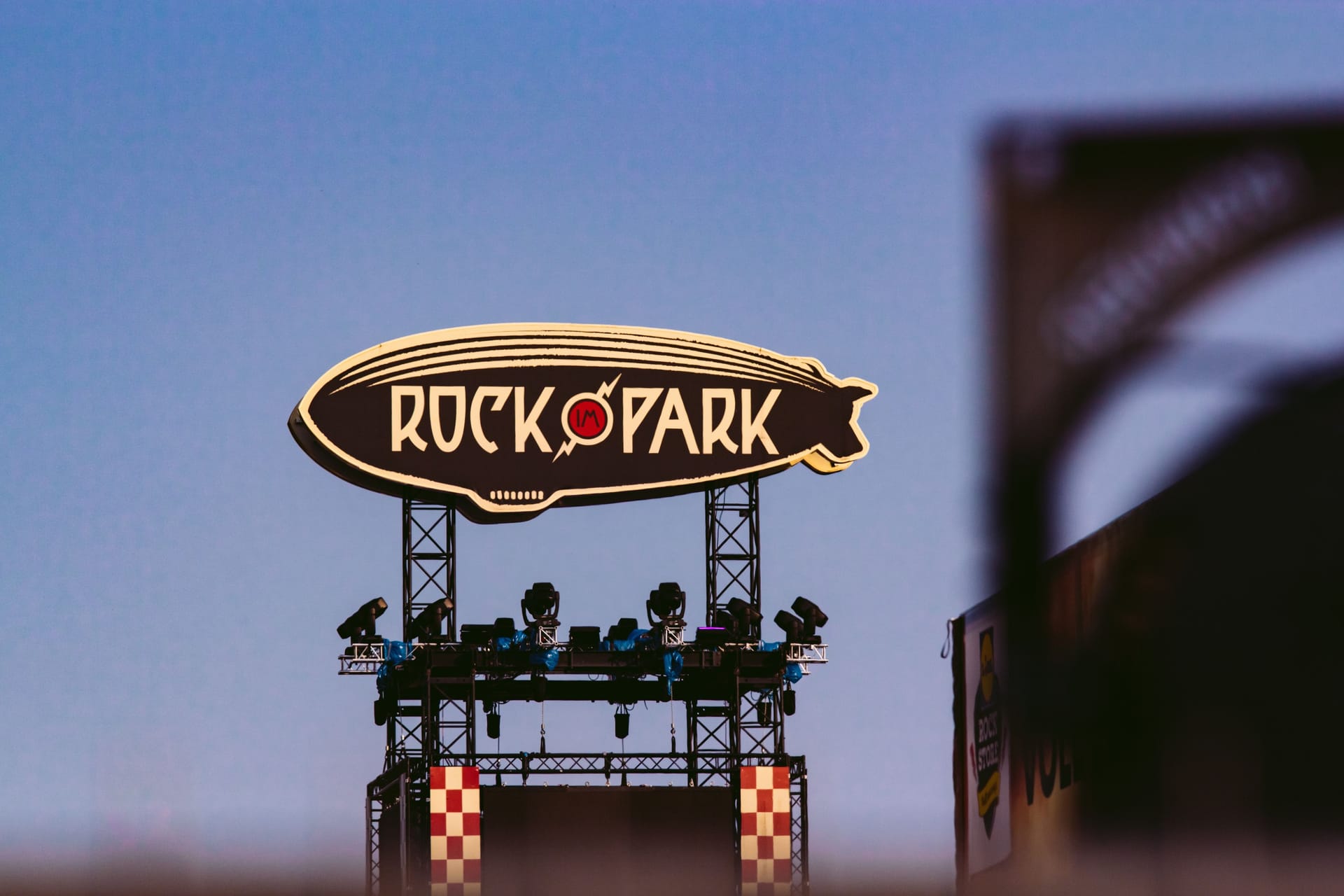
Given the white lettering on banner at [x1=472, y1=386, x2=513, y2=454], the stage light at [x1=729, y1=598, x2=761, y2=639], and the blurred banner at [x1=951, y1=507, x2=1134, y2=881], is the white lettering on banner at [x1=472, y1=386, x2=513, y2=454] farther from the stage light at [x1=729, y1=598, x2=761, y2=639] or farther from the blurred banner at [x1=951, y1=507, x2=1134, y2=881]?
the blurred banner at [x1=951, y1=507, x2=1134, y2=881]

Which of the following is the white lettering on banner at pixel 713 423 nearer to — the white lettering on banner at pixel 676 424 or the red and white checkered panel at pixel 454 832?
the white lettering on banner at pixel 676 424

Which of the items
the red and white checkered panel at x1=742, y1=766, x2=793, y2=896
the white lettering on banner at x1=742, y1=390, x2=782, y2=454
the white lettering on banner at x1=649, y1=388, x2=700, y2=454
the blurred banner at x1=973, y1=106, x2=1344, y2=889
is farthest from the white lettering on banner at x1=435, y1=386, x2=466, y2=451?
the blurred banner at x1=973, y1=106, x2=1344, y2=889

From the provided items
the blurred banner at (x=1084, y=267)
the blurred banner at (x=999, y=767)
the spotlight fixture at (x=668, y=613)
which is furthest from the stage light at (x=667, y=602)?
the blurred banner at (x=1084, y=267)

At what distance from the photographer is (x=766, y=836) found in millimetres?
52062

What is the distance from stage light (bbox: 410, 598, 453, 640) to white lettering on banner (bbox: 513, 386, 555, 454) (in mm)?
4458

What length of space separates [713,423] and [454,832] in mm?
12633

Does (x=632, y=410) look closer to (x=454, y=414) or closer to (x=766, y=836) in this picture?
(x=454, y=414)

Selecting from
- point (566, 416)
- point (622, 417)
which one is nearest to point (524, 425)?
point (566, 416)

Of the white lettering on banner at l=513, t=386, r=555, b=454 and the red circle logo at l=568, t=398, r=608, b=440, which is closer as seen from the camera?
the white lettering on banner at l=513, t=386, r=555, b=454

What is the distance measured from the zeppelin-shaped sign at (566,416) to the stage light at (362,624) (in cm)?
358

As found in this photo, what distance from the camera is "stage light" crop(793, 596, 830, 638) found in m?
53.4

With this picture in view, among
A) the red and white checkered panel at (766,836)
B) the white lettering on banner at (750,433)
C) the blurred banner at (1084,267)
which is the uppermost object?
the white lettering on banner at (750,433)

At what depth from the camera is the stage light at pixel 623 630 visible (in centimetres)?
5212

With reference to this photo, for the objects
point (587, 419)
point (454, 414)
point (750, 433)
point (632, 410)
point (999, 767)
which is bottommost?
point (999, 767)
